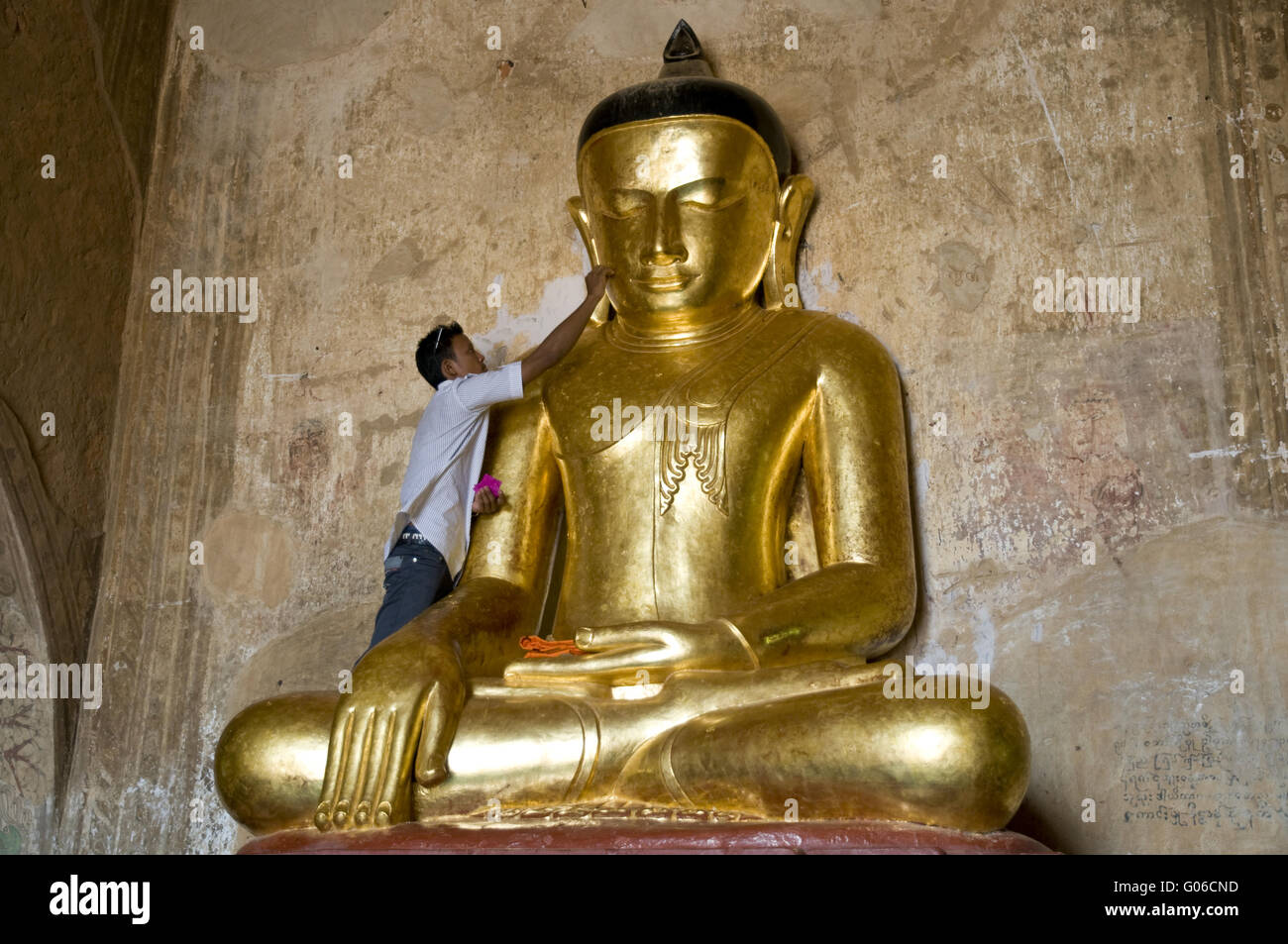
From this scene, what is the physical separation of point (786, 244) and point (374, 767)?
182 cm

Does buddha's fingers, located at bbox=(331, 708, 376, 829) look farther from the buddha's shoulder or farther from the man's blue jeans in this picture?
the buddha's shoulder

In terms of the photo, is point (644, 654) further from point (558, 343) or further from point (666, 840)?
point (558, 343)

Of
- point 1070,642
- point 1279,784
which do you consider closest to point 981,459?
point 1070,642

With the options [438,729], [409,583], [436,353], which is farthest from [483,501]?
[438,729]

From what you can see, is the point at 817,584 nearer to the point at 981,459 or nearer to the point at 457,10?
the point at 981,459

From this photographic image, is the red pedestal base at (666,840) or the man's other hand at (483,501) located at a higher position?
the man's other hand at (483,501)

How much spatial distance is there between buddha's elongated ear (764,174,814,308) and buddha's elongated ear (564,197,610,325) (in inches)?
17.5

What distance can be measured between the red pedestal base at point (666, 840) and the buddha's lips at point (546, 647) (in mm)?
595

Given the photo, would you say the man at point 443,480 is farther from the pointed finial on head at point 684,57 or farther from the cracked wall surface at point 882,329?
the pointed finial on head at point 684,57

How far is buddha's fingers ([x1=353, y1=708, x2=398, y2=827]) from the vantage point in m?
2.72

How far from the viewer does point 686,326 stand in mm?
Result: 3727

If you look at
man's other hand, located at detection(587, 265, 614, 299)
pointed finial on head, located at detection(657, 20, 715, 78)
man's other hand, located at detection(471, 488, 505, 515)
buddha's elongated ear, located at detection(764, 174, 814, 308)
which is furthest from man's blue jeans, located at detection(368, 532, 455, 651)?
pointed finial on head, located at detection(657, 20, 715, 78)

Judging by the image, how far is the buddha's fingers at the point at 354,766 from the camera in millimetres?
2717

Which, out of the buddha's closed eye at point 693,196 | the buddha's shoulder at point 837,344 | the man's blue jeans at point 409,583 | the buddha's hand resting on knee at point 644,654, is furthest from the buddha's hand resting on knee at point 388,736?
the buddha's closed eye at point 693,196
